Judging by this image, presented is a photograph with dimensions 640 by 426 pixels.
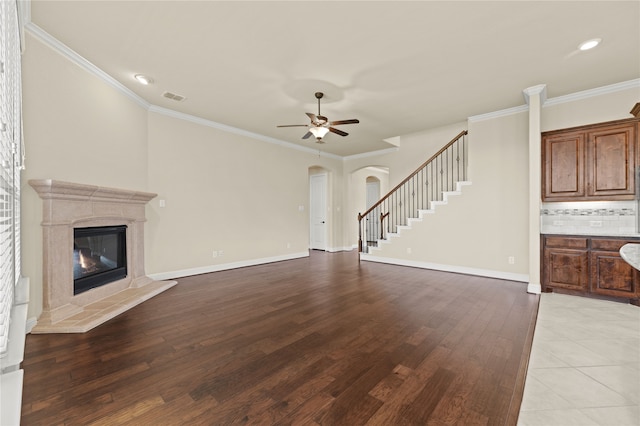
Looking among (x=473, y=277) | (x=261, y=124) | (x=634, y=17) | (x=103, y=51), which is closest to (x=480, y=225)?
(x=473, y=277)

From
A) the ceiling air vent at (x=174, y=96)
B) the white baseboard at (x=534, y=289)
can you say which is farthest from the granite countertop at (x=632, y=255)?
the ceiling air vent at (x=174, y=96)

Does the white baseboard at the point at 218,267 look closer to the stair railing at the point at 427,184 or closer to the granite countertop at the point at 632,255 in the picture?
the stair railing at the point at 427,184

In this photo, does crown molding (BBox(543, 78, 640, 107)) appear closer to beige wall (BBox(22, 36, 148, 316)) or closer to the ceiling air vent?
the ceiling air vent

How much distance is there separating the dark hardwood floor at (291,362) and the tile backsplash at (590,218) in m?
1.50

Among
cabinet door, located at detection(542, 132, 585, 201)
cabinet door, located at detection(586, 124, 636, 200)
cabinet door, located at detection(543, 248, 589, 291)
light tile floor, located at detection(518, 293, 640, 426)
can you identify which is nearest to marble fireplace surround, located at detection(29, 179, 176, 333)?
light tile floor, located at detection(518, 293, 640, 426)

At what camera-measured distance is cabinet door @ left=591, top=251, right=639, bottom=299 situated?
3674 mm

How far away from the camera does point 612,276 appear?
378cm

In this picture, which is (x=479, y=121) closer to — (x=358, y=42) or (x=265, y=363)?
(x=358, y=42)

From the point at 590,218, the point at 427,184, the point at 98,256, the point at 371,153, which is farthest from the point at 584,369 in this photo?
the point at 371,153

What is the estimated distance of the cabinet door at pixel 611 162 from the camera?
3791mm

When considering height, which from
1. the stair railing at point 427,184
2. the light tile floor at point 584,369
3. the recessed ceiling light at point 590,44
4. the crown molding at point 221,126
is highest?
the recessed ceiling light at point 590,44

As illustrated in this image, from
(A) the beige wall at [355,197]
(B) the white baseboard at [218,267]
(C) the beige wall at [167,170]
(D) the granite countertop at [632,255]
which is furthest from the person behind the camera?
(A) the beige wall at [355,197]

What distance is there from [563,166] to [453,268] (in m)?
2.44

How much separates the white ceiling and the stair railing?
4.74ft
